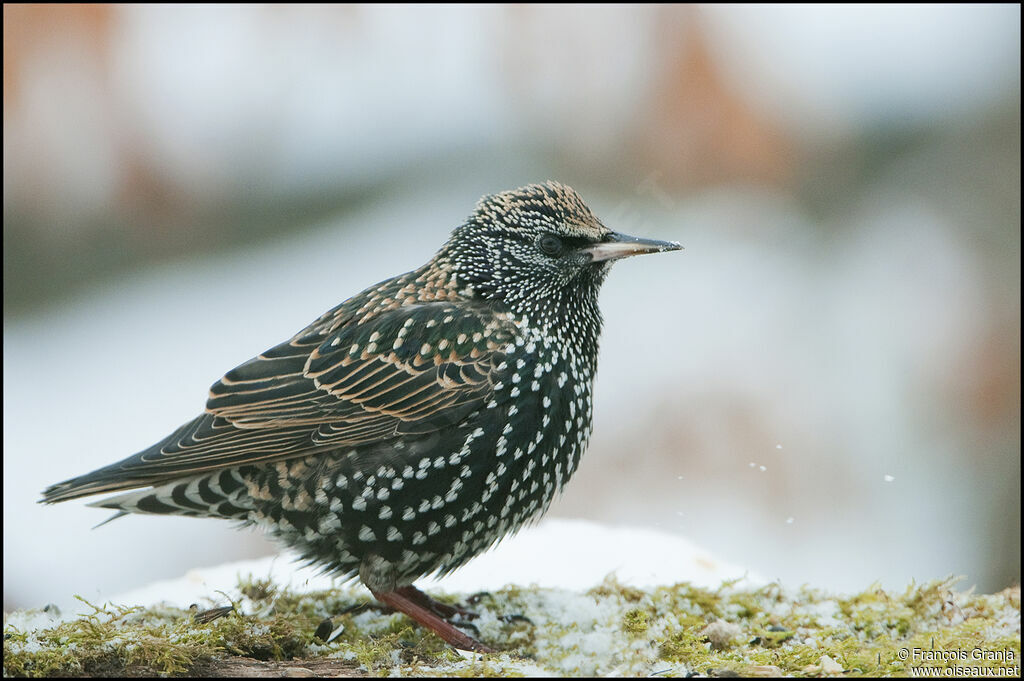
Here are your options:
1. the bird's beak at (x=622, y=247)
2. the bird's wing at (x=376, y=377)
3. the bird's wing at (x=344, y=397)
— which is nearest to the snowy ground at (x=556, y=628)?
the bird's wing at (x=344, y=397)

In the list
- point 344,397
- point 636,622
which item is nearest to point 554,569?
point 636,622

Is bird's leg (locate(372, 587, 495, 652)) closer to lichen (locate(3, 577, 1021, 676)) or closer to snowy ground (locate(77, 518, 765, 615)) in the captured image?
lichen (locate(3, 577, 1021, 676))

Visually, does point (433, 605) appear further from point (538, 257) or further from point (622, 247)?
point (622, 247)

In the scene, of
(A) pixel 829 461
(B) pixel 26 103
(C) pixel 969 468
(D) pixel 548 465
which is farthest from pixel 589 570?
(B) pixel 26 103

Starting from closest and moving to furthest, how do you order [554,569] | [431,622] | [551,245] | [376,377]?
[431,622]
[376,377]
[551,245]
[554,569]

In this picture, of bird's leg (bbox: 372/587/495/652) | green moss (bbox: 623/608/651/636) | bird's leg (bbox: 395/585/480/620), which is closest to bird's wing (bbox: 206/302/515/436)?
bird's leg (bbox: 372/587/495/652)

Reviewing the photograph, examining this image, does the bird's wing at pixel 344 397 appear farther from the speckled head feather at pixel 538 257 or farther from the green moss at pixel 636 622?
the green moss at pixel 636 622
